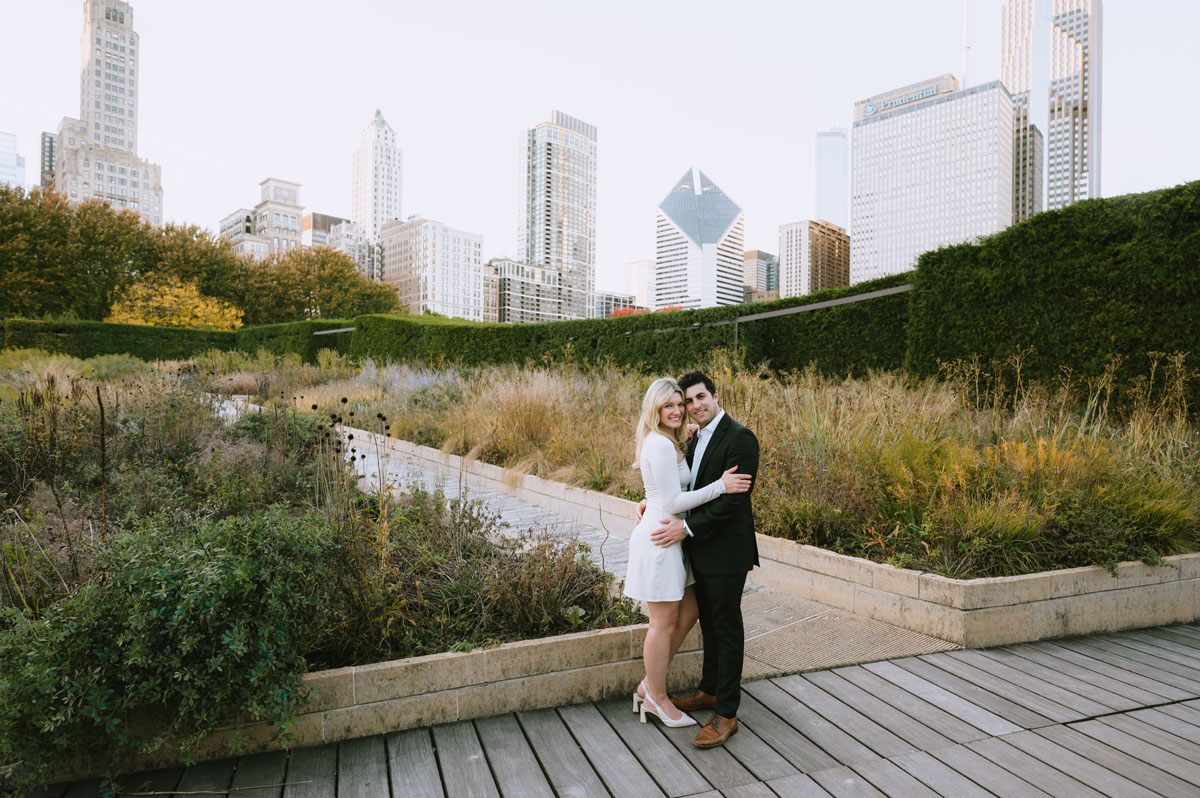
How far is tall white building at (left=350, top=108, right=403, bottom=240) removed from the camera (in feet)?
540

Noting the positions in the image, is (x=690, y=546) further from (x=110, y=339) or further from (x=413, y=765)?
(x=110, y=339)

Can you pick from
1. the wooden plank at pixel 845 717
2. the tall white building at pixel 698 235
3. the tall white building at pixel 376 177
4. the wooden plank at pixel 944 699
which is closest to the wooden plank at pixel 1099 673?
the wooden plank at pixel 944 699

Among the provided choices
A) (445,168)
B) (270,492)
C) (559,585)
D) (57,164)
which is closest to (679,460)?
(559,585)

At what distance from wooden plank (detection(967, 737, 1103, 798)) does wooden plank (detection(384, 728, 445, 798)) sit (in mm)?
1902

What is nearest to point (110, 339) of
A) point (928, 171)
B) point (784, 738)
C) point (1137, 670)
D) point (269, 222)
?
point (784, 738)

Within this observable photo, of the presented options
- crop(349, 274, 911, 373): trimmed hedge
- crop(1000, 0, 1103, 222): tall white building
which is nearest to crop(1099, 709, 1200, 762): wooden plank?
crop(349, 274, 911, 373): trimmed hedge

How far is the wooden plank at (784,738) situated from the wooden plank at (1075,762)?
74 centimetres

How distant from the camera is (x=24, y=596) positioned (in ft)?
8.32

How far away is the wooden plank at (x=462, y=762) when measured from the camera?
79.3 inches

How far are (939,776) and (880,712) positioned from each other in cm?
45

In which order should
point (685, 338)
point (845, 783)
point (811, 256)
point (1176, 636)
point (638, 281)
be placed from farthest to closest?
point (638, 281), point (811, 256), point (685, 338), point (1176, 636), point (845, 783)

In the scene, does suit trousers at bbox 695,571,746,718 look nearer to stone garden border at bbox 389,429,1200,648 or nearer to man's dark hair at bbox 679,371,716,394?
man's dark hair at bbox 679,371,716,394

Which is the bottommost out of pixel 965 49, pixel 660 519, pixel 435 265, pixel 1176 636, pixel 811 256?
pixel 1176 636

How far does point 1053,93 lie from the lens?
295 ft
